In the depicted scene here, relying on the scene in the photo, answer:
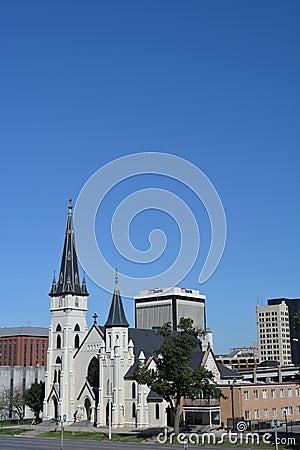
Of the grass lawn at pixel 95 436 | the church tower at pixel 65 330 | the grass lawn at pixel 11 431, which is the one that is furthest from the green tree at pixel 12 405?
the grass lawn at pixel 95 436

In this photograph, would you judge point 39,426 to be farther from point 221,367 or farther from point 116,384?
point 221,367

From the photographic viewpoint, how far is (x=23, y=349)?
17450 cm

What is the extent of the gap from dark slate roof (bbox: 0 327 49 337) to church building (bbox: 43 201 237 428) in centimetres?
8586

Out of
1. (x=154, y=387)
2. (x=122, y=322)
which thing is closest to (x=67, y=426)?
(x=122, y=322)

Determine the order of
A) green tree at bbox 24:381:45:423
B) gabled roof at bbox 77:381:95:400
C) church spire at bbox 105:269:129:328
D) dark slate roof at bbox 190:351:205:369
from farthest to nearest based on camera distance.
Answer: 1. green tree at bbox 24:381:45:423
2. gabled roof at bbox 77:381:95:400
3. church spire at bbox 105:269:129:328
4. dark slate roof at bbox 190:351:205:369

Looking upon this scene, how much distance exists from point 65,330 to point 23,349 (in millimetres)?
82085

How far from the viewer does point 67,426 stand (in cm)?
8844

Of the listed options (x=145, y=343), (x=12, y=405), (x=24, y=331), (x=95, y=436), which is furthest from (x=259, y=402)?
(x=24, y=331)

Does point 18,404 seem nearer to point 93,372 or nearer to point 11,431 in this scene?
point 93,372

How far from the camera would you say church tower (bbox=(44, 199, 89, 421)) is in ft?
309

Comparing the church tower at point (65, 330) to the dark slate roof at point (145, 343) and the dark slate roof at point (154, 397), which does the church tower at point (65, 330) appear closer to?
the dark slate roof at point (145, 343)

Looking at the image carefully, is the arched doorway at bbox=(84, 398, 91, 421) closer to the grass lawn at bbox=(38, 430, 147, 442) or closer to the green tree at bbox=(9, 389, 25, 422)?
the grass lawn at bbox=(38, 430, 147, 442)

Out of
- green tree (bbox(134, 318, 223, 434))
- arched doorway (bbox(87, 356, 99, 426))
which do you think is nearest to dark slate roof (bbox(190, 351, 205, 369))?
arched doorway (bbox(87, 356, 99, 426))

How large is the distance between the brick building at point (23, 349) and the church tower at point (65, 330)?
7599 centimetres
